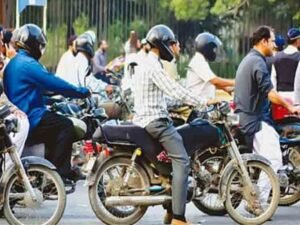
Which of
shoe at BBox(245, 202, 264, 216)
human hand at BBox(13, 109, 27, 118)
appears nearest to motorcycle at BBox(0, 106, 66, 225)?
human hand at BBox(13, 109, 27, 118)

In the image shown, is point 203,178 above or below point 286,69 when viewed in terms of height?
below

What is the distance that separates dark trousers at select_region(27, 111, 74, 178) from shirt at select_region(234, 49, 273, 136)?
169 cm

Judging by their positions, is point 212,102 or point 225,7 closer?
point 212,102

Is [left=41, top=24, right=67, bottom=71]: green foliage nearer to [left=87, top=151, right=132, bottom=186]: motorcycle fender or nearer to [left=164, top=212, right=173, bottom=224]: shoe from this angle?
[left=164, top=212, right=173, bottom=224]: shoe

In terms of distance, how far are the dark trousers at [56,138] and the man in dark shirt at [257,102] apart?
67.1 inches

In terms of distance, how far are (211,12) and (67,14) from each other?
3.26 meters

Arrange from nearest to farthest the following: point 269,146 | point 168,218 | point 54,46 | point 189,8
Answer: point 168,218, point 269,146, point 54,46, point 189,8

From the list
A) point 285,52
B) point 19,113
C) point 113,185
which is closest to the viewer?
point 113,185

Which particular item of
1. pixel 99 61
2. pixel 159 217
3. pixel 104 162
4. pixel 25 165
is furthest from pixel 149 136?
pixel 99 61

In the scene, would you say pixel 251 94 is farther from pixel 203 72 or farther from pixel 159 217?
pixel 159 217

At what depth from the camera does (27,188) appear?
927 centimetres

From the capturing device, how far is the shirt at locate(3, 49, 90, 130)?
9641 millimetres

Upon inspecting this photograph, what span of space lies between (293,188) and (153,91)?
2331mm

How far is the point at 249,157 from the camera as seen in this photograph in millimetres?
9891
